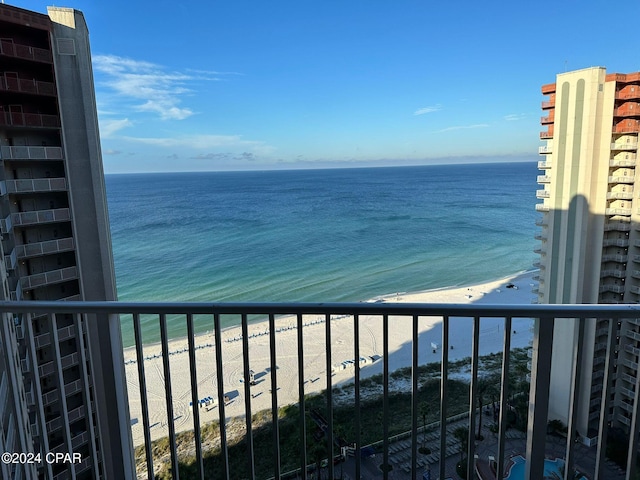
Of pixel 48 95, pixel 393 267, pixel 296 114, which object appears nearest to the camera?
pixel 48 95

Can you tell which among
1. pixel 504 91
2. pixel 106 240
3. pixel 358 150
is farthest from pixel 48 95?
pixel 358 150

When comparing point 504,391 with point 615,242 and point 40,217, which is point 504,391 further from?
point 615,242

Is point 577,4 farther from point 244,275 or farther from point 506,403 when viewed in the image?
point 506,403

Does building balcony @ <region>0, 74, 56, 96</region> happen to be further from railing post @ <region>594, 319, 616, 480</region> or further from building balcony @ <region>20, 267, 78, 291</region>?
railing post @ <region>594, 319, 616, 480</region>

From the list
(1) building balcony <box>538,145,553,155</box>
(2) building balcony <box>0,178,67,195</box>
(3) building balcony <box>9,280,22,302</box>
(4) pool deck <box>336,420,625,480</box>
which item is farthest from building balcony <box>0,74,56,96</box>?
(1) building balcony <box>538,145,553,155</box>

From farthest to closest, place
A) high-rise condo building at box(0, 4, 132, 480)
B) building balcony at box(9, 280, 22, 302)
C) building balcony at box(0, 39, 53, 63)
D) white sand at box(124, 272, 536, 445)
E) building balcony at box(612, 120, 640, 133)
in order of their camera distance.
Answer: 1. white sand at box(124, 272, 536, 445)
2. building balcony at box(612, 120, 640, 133)
3. high-rise condo building at box(0, 4, 132, 480)
4. building balcony at box(0, 39, 53, 63)
5. building balcony at box(9, 280, 22, 302)

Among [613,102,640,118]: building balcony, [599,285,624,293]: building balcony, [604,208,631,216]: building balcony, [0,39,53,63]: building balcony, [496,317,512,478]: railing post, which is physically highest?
[0,39,53,63]: building balcony

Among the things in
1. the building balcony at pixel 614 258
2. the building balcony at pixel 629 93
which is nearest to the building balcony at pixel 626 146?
the building balcony at pixel 629 93
